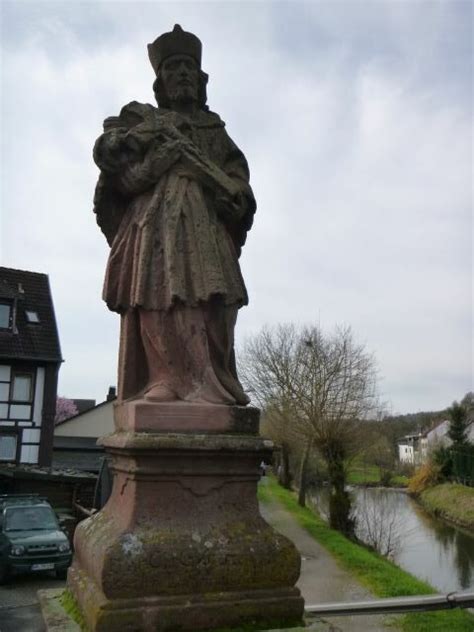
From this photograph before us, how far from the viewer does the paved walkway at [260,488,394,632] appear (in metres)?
9.74

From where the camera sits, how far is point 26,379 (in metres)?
23.6

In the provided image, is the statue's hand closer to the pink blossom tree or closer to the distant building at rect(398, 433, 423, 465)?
the pink blossom tree

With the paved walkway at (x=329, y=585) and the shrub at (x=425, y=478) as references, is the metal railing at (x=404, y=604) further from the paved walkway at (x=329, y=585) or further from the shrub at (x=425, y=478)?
the shrub at (x=425, y=478)

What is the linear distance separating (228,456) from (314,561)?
14177 millimetres

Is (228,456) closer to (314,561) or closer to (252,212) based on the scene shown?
(252,212)

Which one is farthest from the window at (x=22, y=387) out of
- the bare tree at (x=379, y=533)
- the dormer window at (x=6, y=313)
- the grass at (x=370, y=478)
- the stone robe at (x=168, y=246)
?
the grass at (x=370, y=478)

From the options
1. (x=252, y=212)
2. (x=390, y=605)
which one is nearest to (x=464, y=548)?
(x=390, y=605)

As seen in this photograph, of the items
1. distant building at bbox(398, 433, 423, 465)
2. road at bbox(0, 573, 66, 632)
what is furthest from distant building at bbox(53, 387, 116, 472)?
distant building at bbox(398, 433, 423, 465)

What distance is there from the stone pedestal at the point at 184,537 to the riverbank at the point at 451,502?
26.7 meters

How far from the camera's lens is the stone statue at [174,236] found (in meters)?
3.44

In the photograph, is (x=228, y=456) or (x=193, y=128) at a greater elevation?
(x=193, y=128)

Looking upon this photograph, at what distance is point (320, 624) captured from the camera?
296 centimetres

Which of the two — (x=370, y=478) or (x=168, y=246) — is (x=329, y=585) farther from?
(x=370, y=478)

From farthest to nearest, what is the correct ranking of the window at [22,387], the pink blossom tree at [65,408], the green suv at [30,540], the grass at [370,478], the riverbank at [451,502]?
the pink blossom tree at [65,408]
the grass at [370,478]
the riverbank at [451,502]
the window at [22,387]
the green suv at [30,540]
